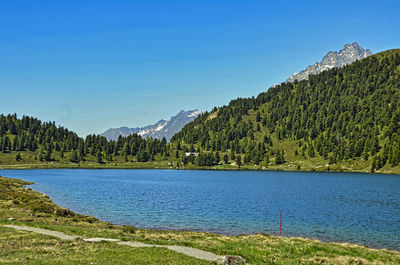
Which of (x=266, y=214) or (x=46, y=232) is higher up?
(x=46, y=232)

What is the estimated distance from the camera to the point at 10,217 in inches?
1923

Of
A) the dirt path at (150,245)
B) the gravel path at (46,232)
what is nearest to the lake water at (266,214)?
the gravel path at (46,232)

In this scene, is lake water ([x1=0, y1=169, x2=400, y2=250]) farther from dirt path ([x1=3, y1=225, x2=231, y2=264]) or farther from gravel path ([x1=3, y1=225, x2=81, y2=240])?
dirt path ([x1=3, y1=225, x2=231, y2=264])

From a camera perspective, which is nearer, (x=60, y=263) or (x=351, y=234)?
(x=60, y=263)

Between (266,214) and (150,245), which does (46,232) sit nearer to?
(150,245)

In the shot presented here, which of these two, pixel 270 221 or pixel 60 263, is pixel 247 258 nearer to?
pixel 60 263

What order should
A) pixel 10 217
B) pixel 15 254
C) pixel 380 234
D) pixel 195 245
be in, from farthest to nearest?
pixel 380 234 < pixel 10 217 < pixel 195 245 < pixel 15 254

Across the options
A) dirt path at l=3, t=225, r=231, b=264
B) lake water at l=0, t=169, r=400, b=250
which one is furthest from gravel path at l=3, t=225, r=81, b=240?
lake water at l=0, t=169, r=400, b=250

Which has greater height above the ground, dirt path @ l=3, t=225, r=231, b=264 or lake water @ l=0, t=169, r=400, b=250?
dirt path @ l=3, t=225, r=231, b=264

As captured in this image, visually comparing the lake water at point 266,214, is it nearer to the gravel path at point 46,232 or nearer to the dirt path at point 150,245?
the gravel path at point 46,232

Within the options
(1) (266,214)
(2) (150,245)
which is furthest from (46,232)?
(1) (266,214)

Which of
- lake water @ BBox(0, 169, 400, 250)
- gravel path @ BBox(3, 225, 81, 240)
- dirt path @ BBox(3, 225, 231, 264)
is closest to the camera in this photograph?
dirt path @ BBox(3, 225, 231, 264)

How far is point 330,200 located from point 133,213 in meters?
58.4

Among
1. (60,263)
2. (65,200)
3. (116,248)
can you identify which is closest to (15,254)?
(60,263)
